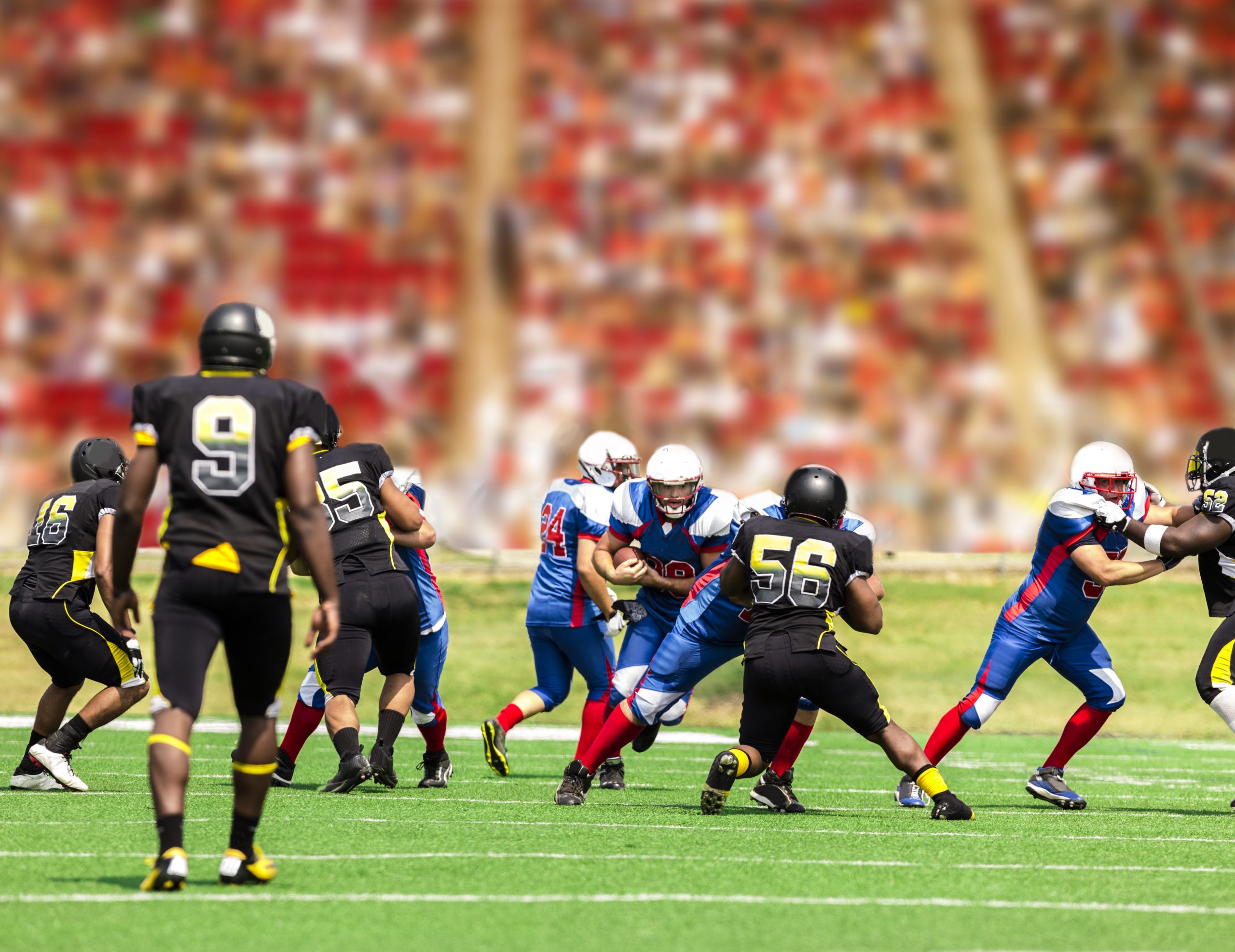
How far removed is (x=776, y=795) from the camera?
24.1ft

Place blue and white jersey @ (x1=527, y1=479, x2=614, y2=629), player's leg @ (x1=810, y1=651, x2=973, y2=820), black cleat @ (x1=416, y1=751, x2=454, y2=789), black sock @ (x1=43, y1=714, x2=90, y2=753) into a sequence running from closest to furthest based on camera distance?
1. player's leg @ (x1=810, y1=651, x2=973, y2=820)
2. black sock @ (x1=43, y1=714, x2=90, y2=753)
3. black cleat @ (x1=416, y1=751, x2=454, y2=789)
4. blue and white jersey @ (x1=527, y1=479, x2=614, y2=629)

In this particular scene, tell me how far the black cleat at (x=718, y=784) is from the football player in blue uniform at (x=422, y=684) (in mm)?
1797

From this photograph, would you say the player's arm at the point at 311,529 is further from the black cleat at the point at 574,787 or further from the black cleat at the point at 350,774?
the black cleat at the point at 350,774

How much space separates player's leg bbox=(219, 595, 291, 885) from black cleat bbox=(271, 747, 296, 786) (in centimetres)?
321

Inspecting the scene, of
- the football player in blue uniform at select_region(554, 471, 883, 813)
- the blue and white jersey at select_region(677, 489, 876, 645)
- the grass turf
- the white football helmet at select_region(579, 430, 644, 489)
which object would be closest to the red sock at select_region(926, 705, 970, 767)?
the grass turf

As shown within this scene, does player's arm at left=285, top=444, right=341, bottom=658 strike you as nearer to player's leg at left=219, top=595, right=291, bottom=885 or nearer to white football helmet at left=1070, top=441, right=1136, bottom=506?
player's leg at left=219, top=595, right=291, bottom=885

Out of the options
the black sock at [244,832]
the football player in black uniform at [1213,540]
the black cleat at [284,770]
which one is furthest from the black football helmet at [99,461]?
the football player in black uniform at [1213,540]

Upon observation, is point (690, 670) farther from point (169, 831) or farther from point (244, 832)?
point (169, 831)

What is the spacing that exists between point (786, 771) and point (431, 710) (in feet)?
6.40

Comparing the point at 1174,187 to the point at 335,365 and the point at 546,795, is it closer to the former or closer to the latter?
the point at 335,365

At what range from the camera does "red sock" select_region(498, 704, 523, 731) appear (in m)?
8.76

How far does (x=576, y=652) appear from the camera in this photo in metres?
9.09

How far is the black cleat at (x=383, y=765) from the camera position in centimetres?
796

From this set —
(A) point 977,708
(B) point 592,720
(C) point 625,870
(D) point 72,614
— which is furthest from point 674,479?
(D) point 72,614
